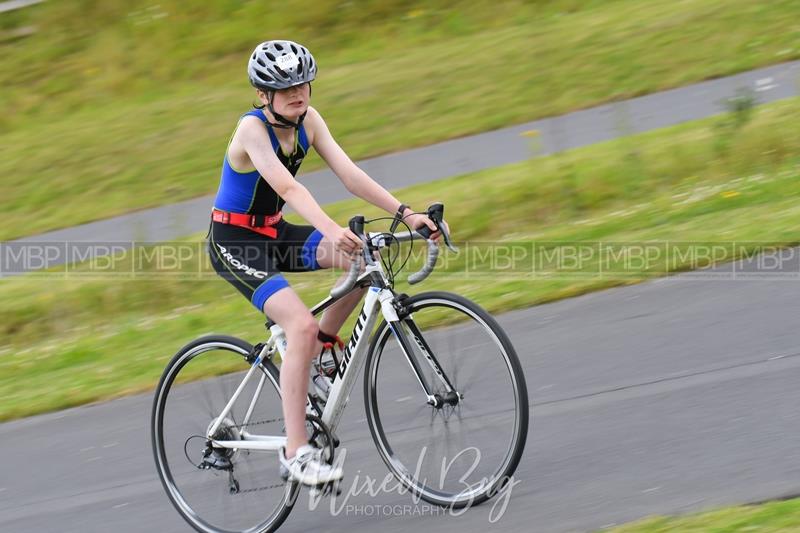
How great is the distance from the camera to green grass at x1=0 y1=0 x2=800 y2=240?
46.5 ft

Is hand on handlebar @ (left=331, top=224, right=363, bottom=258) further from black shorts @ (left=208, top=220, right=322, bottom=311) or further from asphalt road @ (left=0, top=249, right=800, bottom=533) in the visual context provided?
asphalt road @ (left=0, top=249, right=800, bottom=533)

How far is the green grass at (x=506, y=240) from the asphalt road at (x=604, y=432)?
53cm

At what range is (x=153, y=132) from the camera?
52.4ft

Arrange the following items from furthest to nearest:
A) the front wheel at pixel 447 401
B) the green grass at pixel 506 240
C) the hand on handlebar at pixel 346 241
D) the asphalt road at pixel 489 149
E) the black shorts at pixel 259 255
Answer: the asphalt road at pixel 489 149 < the green grass at pixel 506 240 < the black shorts at pixel 259 255 < the front wheel at pixel 447 401 < the hand on handlebar at pixel 346 241

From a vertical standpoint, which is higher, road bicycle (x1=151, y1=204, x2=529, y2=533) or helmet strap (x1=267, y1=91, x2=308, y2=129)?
helmet strap (x1=267, y1=91, x2=308, y2=129)

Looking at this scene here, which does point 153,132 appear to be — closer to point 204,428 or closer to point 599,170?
point 599,170

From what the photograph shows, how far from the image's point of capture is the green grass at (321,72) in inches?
558

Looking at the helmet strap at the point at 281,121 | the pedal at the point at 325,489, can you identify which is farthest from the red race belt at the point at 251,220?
the pedal at the point at 325,489

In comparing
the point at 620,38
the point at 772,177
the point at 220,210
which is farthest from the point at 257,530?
the point at 620,38

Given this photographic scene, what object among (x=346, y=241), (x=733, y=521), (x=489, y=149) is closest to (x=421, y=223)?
(x=346, y=241)

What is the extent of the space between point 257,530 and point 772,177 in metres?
5.90

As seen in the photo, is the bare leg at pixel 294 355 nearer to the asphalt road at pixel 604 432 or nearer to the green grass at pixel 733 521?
the asphalt road at pixel 604 432

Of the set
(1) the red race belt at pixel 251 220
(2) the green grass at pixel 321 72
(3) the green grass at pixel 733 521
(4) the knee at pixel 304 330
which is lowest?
(3) the green grass at pixel 733 521

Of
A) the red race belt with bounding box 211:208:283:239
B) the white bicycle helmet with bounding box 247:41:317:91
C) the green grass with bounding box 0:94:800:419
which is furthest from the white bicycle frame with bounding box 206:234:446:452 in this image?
the green grass with bounding box 0:94:800:419
